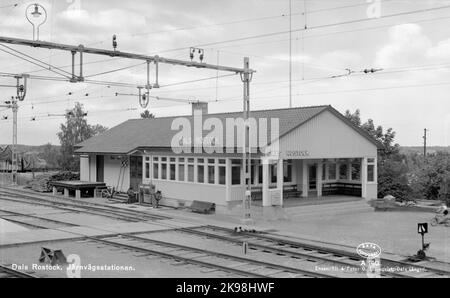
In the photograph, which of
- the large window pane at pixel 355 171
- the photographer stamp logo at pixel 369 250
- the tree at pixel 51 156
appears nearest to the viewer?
the photographer stamp logo at pixel 369 250

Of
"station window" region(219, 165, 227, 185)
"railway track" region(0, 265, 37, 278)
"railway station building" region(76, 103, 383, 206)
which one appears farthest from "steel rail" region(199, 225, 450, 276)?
"railway track" region(0, 265, 37, 278)

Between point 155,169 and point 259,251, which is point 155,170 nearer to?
point 155,169

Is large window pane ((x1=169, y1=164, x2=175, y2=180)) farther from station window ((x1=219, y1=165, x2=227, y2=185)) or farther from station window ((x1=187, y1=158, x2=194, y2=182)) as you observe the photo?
station window ((x1=219, y1=165, x2=227, y2=185))

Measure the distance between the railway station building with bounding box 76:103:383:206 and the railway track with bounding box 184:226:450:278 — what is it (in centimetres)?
462

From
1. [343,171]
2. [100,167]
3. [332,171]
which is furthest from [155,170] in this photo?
[343,171]

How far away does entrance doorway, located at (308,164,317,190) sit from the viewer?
28844 millimetres

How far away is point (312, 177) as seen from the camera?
2914cm

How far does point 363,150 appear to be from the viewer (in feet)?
92.0

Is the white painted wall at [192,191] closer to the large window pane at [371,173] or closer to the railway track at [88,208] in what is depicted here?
the railway track at [88,208]

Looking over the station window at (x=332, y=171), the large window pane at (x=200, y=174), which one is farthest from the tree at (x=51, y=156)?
the station window at (x=332, y=171)

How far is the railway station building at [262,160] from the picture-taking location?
2452 cm

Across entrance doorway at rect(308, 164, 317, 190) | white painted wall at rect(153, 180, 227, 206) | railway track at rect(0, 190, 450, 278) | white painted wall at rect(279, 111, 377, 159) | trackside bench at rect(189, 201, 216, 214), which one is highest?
white painted wall at rect(279, 111, 377, 159)

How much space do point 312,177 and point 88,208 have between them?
1211cm
